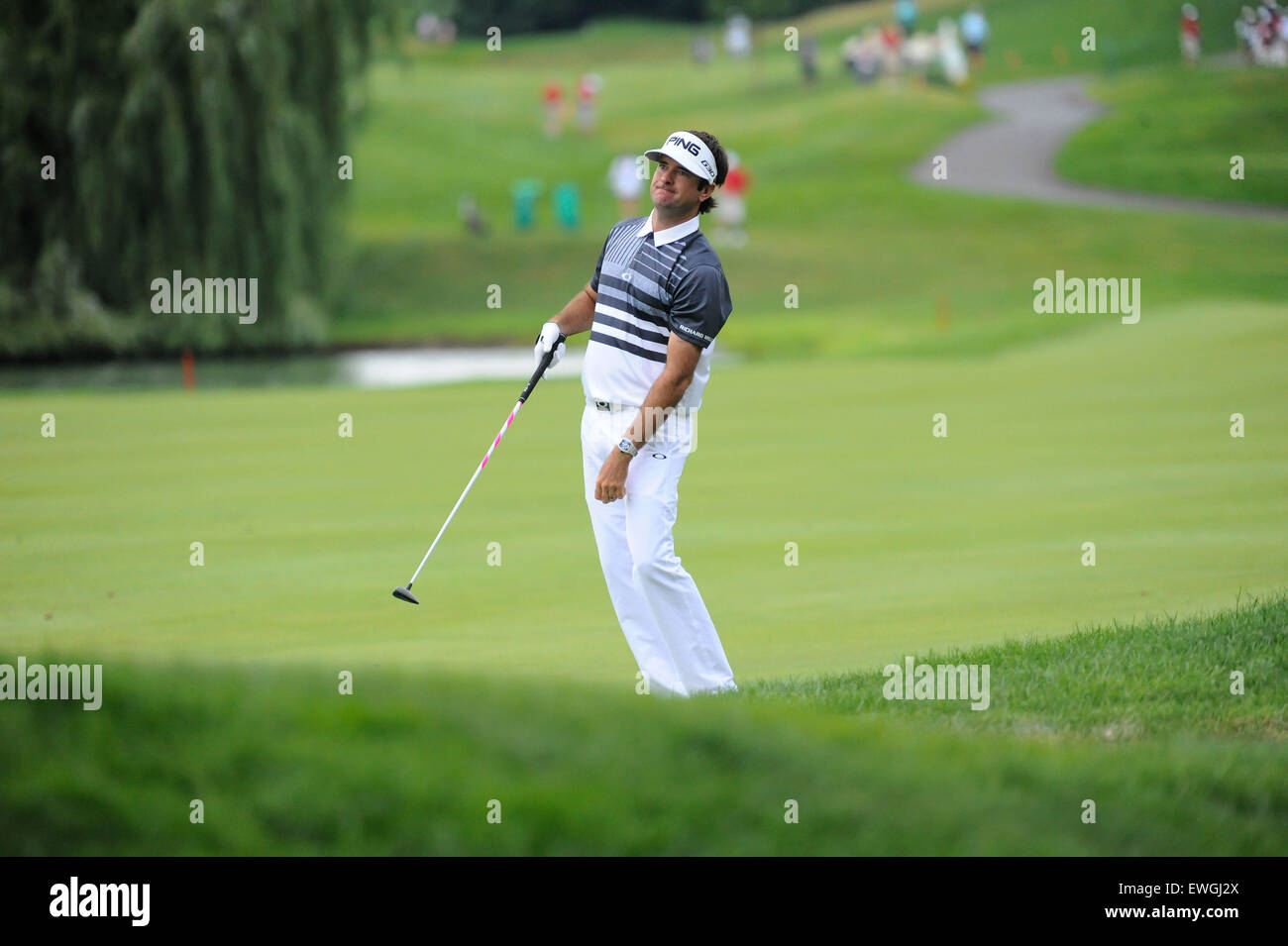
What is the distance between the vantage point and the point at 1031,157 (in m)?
50.2

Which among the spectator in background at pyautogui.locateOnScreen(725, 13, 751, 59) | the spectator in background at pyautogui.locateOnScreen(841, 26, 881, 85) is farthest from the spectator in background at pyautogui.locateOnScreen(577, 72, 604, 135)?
the spectator in background at pyautogui.locateOnScreen(725, 13, 751, 59)

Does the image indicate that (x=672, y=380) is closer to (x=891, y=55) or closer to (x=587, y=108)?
(x=587, y=108)

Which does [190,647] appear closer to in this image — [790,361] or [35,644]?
[35,644]

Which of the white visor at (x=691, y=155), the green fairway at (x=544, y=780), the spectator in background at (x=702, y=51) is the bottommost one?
the green fairway at (x=544, y=780)

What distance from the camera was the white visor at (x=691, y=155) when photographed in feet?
21.3

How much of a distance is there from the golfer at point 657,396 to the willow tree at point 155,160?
2244 centimetres

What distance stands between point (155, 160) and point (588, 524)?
1892cm

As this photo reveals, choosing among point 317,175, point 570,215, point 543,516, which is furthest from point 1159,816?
point 570,215

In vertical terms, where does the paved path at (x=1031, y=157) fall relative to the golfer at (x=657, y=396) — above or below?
above

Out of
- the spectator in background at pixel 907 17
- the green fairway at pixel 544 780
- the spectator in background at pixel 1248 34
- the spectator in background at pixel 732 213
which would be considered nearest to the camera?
the green fairway at pixel 544 780

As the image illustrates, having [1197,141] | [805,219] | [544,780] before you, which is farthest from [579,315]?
[1197,141]

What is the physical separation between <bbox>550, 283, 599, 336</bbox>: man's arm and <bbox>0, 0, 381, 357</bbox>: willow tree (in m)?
21.8

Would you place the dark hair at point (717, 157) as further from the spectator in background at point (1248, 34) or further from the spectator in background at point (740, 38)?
the spectator in background at point (740, 38)

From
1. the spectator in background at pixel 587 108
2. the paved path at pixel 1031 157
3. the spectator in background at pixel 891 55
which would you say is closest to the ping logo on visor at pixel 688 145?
the paved path at pixel 1031 157
